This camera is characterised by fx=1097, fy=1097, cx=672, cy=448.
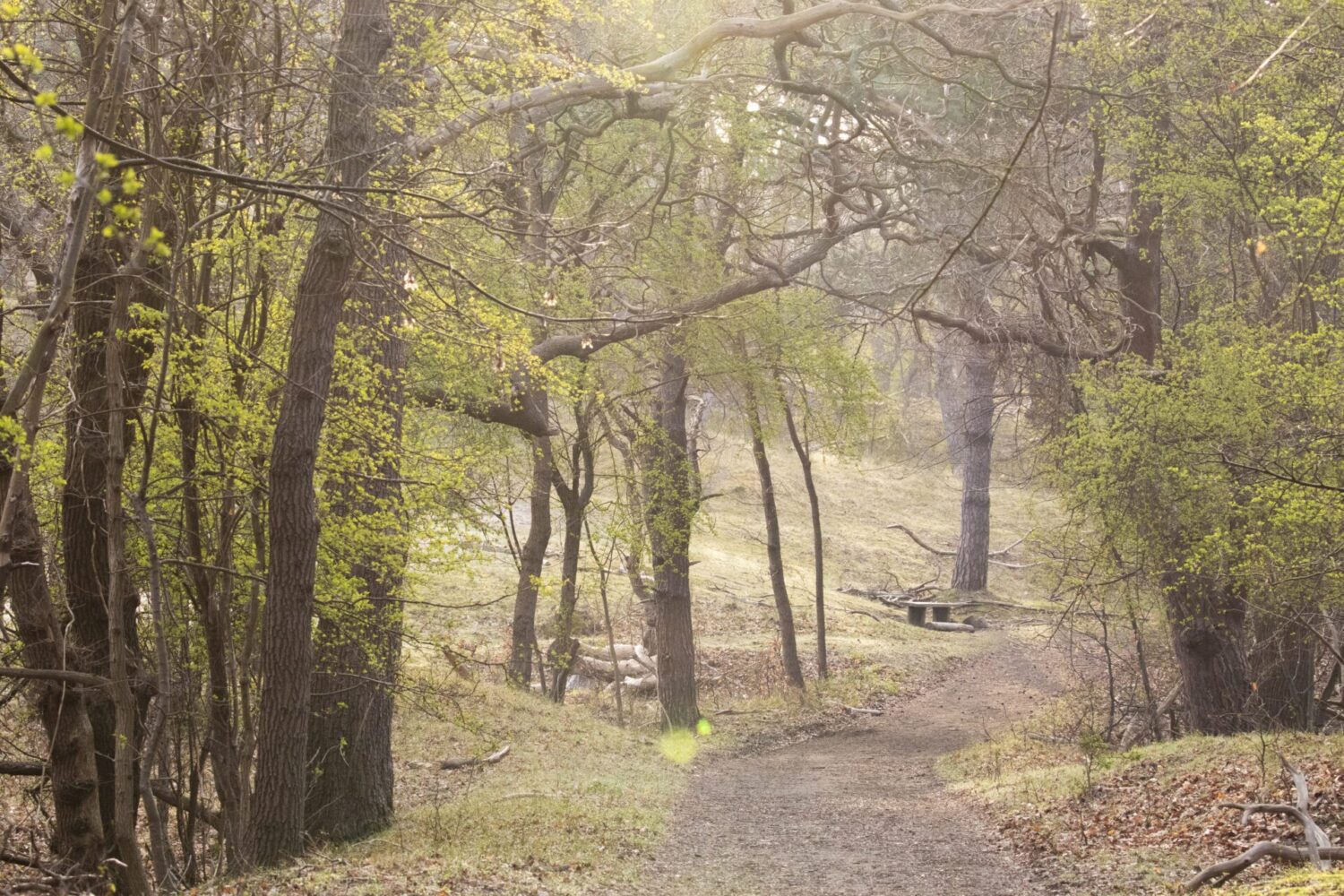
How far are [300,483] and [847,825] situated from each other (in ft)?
23.7

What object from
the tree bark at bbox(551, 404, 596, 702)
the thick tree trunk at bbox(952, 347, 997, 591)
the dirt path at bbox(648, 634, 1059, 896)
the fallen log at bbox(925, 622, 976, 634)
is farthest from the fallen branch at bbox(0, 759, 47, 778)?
the thick tree trunk at bbox(952, 347, 997, 591)

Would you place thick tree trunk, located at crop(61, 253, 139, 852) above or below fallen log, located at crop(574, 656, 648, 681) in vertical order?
above

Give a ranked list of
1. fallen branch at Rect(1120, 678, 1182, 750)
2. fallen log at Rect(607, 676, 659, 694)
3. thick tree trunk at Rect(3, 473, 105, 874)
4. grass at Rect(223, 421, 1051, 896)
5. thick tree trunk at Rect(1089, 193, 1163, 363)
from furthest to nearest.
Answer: fallen log at Rect(607, 676, 659, 694)
thick tree trunk at Rect(1089, 193, 1163, 363)
fallen branch at Rect(1120, 678, 1182, 750)
grass at Rect(223, 421, 1051, 896)
thick tree trunk at Rect(3, 473, 105, 874)

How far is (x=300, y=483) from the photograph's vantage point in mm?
8469

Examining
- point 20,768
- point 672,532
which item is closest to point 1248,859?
point 20,768

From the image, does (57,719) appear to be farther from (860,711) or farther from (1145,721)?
(860,711)

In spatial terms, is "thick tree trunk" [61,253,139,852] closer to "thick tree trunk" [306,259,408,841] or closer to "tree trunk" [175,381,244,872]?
"tree trunk" [175,381,244,872]

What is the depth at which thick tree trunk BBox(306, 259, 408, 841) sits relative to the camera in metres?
10.1

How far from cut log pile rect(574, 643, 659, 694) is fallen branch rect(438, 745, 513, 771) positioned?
8.61 meters

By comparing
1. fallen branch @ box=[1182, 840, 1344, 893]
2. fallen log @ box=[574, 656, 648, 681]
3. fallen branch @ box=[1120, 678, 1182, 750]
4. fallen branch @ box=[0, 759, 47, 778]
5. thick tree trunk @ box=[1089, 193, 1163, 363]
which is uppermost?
thick tree trunk @ box=[1089, 193, 1163, 363]

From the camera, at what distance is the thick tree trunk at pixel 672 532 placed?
756 inches

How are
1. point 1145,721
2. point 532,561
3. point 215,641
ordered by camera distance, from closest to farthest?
point 215,641 → point 1145,721 → point 532,561

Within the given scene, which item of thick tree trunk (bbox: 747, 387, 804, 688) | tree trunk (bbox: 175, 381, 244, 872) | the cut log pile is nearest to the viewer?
tree trunk (bbox: 175, 381, 244, 872)

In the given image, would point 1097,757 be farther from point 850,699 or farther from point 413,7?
point 413,7
